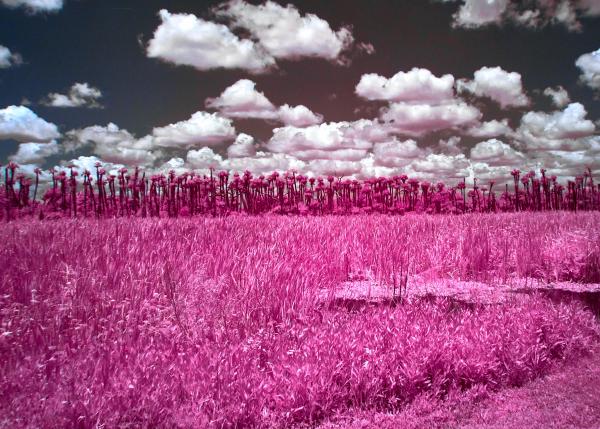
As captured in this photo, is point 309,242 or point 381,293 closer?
point 381,293

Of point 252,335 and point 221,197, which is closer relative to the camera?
point 252,335

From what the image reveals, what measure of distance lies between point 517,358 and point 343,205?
1495 cm

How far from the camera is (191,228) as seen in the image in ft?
23.5

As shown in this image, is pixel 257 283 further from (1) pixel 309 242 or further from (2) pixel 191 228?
(2) pixel 191 228

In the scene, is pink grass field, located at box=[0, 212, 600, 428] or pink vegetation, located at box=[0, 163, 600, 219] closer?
pink grass field, located at box=[0, 212, 600, 428]

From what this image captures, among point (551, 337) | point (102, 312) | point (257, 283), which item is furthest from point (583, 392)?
point (102, 312)

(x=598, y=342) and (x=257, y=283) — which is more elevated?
(x=257, y=283)

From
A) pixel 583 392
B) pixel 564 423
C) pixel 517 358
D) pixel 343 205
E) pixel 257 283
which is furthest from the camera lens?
pixel 343 205

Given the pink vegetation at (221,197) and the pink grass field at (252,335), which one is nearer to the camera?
the pink grass field at (252,335)

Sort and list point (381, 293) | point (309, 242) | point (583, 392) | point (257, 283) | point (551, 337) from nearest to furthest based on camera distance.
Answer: point (583, 392) → point (551, 337) → point (257, 283) → point (381, 293) → point (309, 242)

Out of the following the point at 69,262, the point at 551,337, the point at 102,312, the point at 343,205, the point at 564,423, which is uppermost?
the point at 343,205

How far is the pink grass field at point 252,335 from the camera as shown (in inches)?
112

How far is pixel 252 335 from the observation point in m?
3.78

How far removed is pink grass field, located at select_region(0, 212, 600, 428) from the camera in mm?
2836
